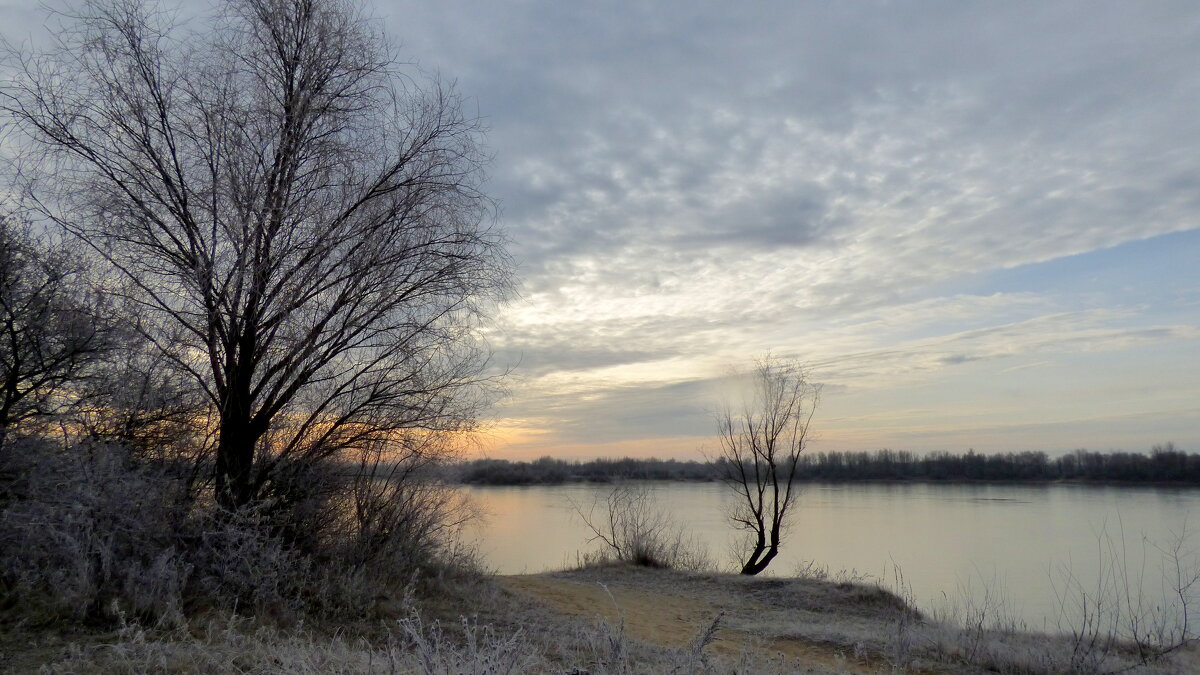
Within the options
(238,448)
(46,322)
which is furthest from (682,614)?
(46,322)

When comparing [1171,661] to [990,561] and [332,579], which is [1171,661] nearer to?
[332,579]

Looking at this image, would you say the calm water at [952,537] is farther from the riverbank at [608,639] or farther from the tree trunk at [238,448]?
the tree trunk at [238,448]

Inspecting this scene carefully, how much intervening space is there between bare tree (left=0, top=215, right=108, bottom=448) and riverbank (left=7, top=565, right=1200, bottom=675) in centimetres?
351

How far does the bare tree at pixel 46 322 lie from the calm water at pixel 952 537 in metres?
6.97

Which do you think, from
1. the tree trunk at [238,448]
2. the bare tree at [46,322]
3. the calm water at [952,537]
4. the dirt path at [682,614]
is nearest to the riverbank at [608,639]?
the dirt path at [682,614]

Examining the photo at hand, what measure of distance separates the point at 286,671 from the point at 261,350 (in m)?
4.88

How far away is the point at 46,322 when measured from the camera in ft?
27.0

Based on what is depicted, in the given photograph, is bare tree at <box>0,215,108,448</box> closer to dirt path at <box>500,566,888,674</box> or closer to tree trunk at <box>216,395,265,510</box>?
tree trunk at <box>216,395,265,510</box>

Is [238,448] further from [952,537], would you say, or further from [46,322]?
[952,537]

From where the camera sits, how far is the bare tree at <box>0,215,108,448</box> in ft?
26.2

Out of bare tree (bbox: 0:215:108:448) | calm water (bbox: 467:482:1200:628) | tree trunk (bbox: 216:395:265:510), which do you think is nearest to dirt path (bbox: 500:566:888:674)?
calm water (bbox: 467:482:1200:628)

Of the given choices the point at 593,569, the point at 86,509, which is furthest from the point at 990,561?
the point at 86,509

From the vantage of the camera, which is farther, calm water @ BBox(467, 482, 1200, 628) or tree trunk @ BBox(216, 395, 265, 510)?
calm water @ BBox(467, 482, 1200, 628)

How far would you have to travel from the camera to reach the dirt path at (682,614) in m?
8.27
